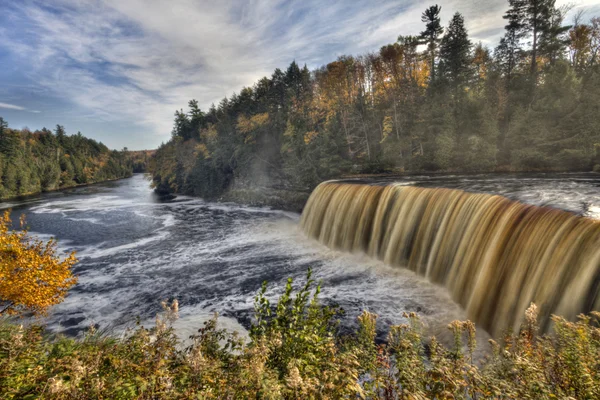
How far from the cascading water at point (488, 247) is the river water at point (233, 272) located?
80 cm

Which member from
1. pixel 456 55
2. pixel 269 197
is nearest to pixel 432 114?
pixel 456 55

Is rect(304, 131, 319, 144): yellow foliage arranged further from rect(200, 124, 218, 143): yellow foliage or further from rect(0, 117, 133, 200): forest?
rect(0, 117, 133, 200): forest

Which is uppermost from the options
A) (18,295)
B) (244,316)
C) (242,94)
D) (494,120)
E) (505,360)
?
(242,94)

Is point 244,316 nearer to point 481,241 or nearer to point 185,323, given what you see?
point 185,323

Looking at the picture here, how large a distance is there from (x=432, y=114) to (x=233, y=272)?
79.2ft

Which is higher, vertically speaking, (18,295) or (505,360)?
(505,360)

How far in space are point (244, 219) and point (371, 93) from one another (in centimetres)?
2694

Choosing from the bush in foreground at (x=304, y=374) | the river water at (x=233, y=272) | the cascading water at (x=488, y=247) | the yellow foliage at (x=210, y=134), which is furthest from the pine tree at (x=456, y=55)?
the yellow foliage at (x=210, y=134)

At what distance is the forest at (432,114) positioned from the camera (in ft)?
66.9

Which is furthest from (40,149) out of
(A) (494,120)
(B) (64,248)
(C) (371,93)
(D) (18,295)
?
(A) (494,120)

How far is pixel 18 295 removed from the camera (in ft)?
25.5

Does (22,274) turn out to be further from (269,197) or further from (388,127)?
(388,127)

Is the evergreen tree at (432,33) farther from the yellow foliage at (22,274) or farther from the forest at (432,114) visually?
the yellow foliage at (22,274)

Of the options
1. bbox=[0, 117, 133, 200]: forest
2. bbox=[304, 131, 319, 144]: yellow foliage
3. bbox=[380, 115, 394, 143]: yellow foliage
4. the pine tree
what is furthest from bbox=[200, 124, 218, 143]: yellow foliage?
bbox=[0, 117, 133, 200]: forest
